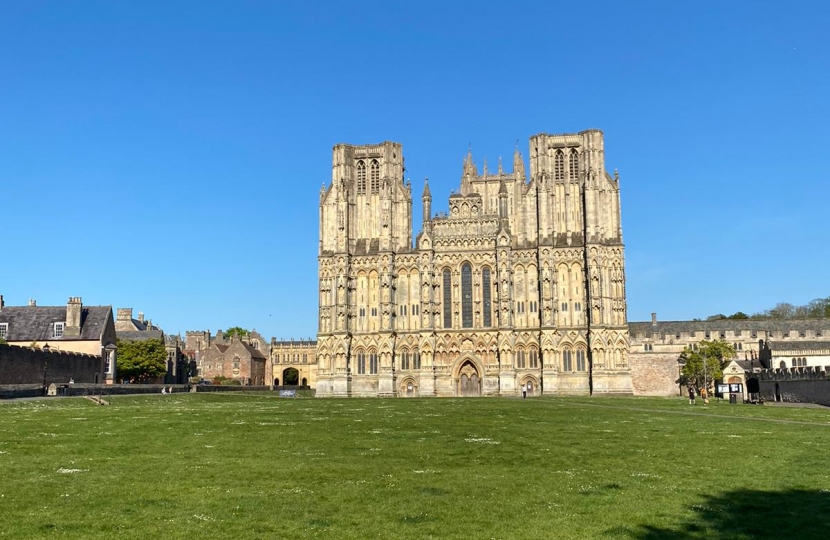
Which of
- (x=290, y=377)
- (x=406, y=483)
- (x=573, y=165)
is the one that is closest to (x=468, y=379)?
(x=573, y=165)

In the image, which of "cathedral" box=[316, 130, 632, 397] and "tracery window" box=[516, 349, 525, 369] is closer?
"cathedral" box=[316, 130, 632, 397]

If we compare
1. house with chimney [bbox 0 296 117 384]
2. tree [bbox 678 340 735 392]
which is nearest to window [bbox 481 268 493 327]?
tree [bbox 678 340 735 392]

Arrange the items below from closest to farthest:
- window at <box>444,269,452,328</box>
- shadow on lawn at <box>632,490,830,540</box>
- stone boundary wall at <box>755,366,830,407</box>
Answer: shadow on lawn at <box>632,490,830,540</box>
stone boundary wall at <box>755,366,830,407</box>
window at <box>444,269,452,328</box>

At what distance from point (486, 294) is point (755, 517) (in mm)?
88019

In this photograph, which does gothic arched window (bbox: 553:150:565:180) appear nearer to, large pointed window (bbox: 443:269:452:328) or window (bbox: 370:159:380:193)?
large pointed window (bbox: 443:269:452:328)

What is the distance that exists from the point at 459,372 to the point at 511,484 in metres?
84.7

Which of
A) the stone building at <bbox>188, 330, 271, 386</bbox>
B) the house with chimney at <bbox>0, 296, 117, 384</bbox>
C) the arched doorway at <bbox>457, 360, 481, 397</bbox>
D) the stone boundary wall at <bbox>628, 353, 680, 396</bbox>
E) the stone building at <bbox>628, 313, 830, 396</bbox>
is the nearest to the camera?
the house with chimney at <bbox>0, 296, 117, 384</bbox>

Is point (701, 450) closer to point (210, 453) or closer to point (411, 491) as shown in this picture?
point (411, 491)

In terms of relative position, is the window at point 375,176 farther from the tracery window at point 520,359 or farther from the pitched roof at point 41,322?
the pitched roof at point 41,322

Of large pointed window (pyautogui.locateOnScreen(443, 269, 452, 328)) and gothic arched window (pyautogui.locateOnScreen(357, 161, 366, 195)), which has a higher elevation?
gothic arched window (pyautogui.locateOnScreen(357, 161, 366, 195))

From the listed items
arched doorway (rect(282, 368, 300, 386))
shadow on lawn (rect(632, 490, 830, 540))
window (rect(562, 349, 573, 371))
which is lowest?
shadow on lawn (rect(632, 490, 830, 540))

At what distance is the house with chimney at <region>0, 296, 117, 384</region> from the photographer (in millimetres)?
95188

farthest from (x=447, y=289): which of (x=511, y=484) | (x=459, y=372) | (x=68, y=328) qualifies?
(x=511, y=484)

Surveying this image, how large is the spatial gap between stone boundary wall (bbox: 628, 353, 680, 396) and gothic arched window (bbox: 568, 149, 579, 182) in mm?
25037
